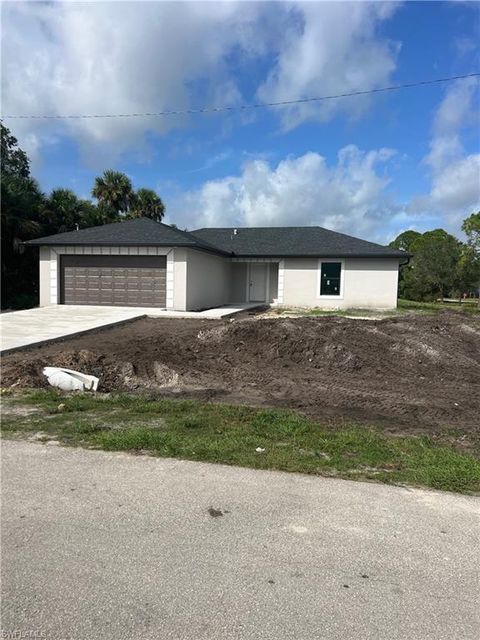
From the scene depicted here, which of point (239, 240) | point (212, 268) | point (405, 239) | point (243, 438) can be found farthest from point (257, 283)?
point (405, 239)

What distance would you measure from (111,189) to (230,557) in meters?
36.9

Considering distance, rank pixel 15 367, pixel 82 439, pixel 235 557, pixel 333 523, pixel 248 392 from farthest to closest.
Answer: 1. pixel 15 367
2. pixel 248 392
3. pixel 82 439
4. pixel 333 523
5. pixel 235 557

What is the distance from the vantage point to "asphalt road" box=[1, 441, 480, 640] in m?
2.52

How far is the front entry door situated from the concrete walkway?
768cm

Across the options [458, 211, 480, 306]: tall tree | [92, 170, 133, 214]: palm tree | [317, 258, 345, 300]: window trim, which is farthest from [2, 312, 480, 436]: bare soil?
[92, 170, 133, 214]: palm tree

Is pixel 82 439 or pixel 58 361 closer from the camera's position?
Result: pixel 82 439

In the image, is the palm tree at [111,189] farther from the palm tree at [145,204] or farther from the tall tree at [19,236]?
the tall tree at [19,236]

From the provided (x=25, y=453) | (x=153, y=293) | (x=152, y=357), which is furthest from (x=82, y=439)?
(x=153, y=293)

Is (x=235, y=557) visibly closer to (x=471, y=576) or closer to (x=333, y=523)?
(x=333, y=523)

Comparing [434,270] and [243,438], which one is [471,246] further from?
[243,438]

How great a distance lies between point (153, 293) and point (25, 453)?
16691 mm

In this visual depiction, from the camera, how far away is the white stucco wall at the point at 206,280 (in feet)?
70.2

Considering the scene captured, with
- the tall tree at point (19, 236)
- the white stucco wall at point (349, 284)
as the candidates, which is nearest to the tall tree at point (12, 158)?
the tall tree at point (19, 236)

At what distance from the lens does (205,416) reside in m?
6.27
